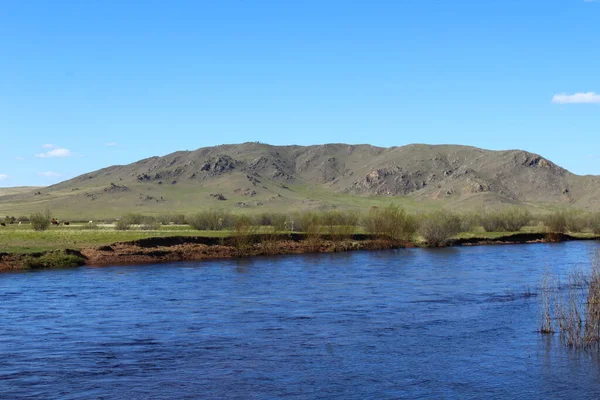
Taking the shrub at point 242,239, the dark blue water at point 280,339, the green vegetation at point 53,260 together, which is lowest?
the dark blue water at point 280,339

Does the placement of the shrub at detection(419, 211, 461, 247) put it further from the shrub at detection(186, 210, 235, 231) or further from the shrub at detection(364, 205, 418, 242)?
the shrub at detection(186, 210, 235, 231)

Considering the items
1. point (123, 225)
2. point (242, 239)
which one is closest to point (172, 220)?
point (123, 225)

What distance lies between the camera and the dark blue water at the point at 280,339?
1916cm

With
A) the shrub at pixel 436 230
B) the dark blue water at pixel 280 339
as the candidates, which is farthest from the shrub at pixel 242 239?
the shrub at pixel 436 230

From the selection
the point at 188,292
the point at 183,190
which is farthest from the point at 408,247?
the point at 183,190

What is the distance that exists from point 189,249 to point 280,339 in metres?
34.0

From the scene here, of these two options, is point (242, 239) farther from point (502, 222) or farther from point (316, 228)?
point (502, 222)

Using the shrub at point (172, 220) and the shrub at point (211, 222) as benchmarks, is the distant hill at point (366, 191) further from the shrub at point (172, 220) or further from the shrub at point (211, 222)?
the shrub at point (211, 222)

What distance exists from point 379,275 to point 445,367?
24.0 metres

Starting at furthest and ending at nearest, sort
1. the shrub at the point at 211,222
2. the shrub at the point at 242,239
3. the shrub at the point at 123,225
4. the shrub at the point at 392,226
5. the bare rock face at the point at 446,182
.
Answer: the bare rock face at the point at 446,182 < the shrub at the point at 211,222 < the shrub at the point at 123,225 < the shrub at the point at 392,226 < the shrub at the point at 242,239

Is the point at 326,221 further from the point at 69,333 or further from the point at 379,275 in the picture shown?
the point at 69,333

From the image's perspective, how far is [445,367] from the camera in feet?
69.4

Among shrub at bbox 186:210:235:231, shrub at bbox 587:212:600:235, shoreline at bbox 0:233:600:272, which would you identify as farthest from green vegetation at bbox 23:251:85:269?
shrub at bbox 587:212:600:235

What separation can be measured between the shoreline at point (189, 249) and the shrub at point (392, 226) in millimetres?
798
